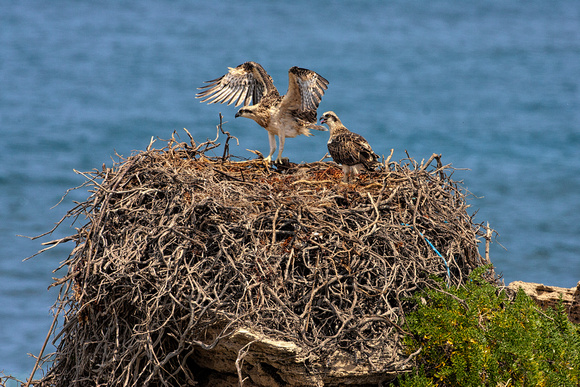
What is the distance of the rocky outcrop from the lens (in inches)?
A: 269

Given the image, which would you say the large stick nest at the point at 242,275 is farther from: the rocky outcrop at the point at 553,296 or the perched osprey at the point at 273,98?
the perched osprey at the point at 273,98

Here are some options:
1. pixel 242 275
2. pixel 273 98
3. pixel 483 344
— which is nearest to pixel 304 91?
pixel 273 98

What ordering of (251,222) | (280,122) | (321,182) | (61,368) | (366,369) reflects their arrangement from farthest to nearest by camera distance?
(280,122), (321,182), (61,368), (251,222), (366,369)

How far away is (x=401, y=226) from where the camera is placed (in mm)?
5895

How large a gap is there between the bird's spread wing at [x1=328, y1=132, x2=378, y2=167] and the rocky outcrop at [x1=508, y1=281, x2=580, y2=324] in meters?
1.96

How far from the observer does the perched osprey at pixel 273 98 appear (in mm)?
7637

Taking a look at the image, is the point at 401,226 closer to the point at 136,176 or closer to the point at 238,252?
the point at 238,252

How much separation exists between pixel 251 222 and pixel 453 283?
189cm

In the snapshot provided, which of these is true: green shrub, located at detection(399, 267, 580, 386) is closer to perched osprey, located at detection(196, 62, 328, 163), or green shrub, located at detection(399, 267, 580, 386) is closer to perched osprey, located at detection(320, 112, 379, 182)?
perched osprey, located at detection(320, 112, 379, 182)

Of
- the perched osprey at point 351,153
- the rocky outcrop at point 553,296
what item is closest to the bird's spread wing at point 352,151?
the perched osprey at point 351,153

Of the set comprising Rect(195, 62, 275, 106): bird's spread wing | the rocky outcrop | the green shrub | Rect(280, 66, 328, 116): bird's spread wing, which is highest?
Rect(195, 62, 275, 106): bird's spread wing

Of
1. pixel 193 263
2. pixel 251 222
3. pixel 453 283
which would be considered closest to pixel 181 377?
pixel 193 263

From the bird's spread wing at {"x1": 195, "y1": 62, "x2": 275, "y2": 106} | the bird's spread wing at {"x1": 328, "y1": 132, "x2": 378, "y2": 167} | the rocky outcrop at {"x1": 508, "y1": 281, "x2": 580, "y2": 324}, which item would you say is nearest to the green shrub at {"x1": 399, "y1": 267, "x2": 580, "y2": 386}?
the rocky outcrop at {"x1": 508, "y1": 281, "x2": 580, "y2": 324}

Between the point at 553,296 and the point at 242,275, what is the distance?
Result: 3.65 m
